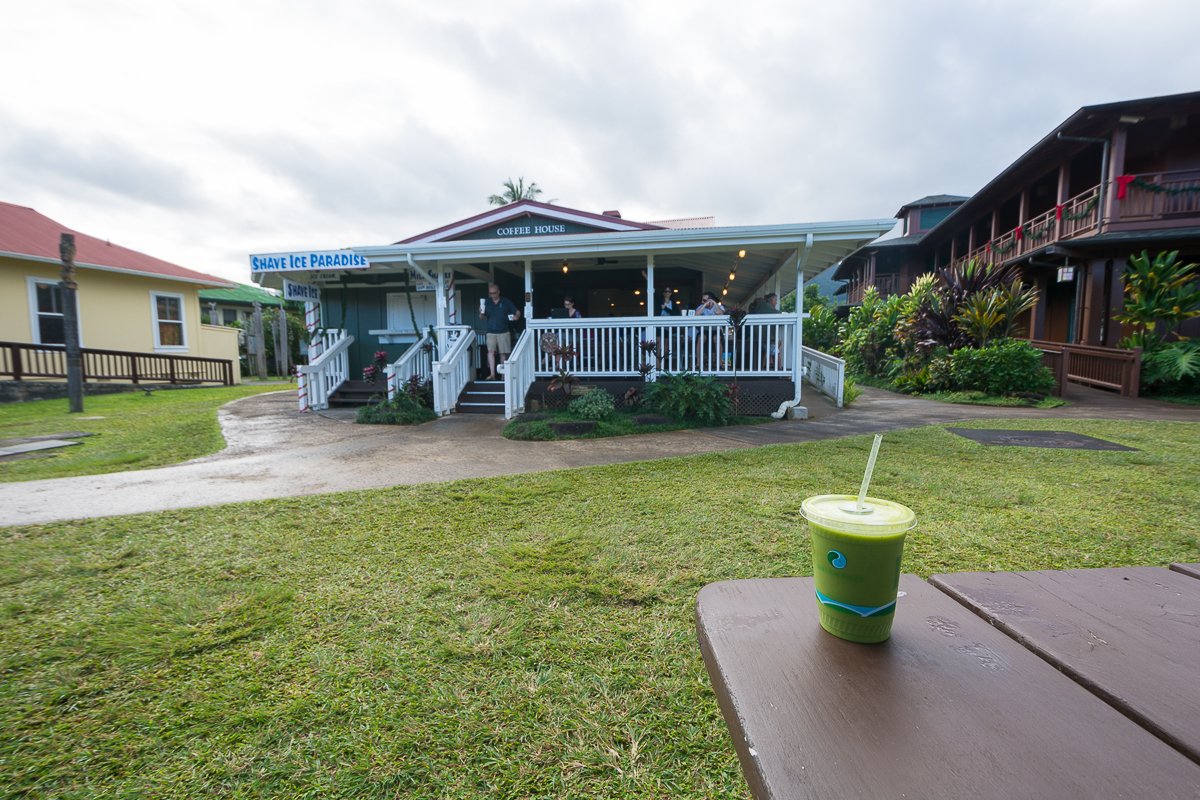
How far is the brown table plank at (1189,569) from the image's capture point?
1209 millimetres

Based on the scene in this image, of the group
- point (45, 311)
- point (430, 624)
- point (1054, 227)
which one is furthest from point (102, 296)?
point (1054, 227)

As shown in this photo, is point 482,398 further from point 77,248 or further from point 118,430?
point 77,248

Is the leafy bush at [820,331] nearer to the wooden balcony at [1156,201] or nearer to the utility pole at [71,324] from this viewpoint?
the wooden balcony at [1156,201]

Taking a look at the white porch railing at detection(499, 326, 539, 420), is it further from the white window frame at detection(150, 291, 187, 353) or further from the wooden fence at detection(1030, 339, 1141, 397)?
the white window frame at detection(150, 291, 187, 353)

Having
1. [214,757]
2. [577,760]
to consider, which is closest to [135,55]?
[214,757]

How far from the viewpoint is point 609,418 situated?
7324mm

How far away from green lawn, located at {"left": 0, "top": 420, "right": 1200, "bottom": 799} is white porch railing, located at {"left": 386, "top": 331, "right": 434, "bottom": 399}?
5180 mm

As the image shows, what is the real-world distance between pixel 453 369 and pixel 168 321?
514 inches

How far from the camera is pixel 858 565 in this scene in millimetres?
863

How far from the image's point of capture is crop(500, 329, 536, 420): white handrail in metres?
7.86

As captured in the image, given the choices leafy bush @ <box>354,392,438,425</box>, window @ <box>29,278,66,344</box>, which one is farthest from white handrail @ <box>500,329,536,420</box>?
window @ <box>29,278,66,344</box>

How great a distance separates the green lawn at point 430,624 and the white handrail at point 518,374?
12.8 feet

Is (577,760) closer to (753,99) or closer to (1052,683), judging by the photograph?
(1052,683)

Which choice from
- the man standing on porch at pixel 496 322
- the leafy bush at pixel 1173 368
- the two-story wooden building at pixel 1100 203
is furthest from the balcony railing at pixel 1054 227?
the man standing on porch at pixel 496 322
